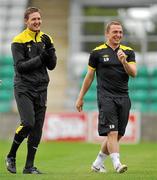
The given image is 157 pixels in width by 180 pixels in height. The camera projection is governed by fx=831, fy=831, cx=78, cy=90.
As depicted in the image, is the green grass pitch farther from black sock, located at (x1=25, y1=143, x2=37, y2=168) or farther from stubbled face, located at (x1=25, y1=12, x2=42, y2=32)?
stubbled face, located at (x1=25, y1=12, x2=42, y2=32)

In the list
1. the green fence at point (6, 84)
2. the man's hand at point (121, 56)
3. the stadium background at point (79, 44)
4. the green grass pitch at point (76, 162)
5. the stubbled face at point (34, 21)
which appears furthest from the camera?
the green fence at point (6, 84)

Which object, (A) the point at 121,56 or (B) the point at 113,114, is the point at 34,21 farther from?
(B) the point at 113,114

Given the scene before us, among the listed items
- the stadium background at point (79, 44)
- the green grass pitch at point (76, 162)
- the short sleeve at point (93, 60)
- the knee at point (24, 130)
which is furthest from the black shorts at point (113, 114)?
the stadium background at point (79, 44)

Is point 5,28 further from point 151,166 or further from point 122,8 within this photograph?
point 151,166

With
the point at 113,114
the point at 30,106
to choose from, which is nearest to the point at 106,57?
the point at 113,114

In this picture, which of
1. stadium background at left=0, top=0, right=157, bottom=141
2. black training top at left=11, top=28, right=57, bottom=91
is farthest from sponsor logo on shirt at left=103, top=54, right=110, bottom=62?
stadium background at left=0, top=0, right=157, bottom=141

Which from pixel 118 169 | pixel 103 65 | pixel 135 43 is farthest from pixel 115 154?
pixel 135 43

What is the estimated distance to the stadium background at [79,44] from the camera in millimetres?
24891

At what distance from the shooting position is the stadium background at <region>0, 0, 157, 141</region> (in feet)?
81.7

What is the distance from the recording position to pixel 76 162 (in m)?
14.9

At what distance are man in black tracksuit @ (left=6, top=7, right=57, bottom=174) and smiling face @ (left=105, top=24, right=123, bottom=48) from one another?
81 centimetres

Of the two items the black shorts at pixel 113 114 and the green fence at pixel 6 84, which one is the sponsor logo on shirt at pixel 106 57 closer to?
the black shorts at pixel 113 114

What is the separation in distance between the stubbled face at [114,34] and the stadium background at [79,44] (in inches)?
453

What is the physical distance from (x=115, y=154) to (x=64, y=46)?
16651mm
